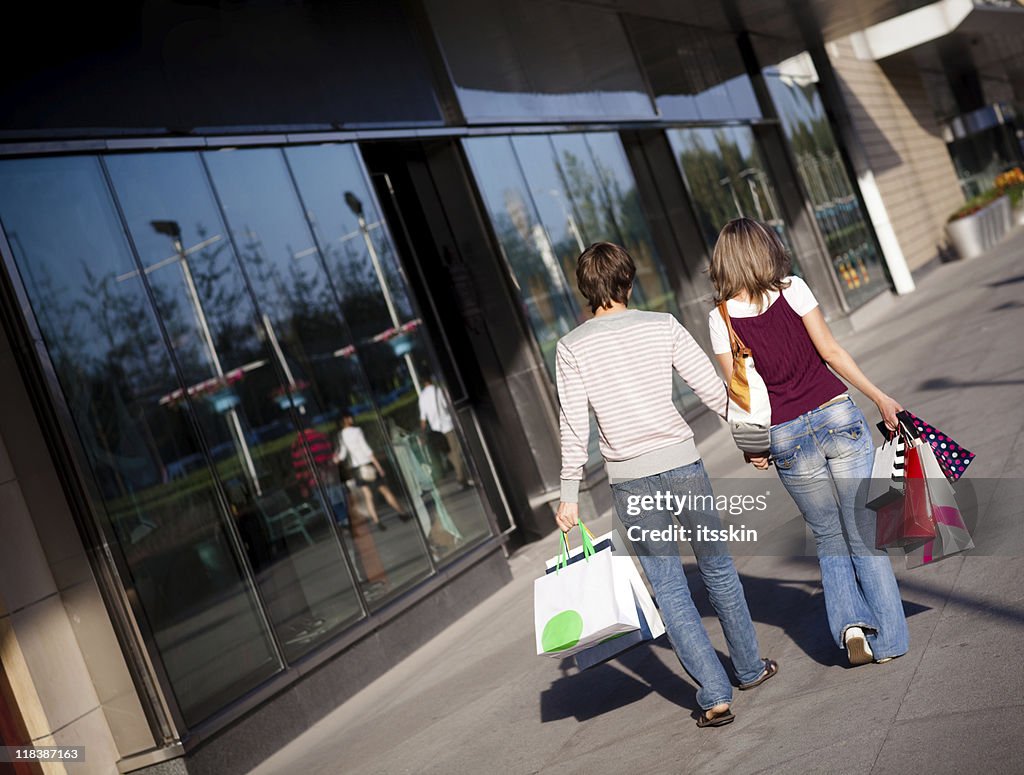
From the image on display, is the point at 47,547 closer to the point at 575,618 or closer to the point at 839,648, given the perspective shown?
the point at 575,618

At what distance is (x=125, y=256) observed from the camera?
307 inches

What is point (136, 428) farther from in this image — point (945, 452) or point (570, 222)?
point (570, 222)

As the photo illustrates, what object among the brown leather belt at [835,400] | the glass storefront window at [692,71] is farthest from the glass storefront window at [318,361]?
the glass storefront window at [692,71]

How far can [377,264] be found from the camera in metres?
10.4

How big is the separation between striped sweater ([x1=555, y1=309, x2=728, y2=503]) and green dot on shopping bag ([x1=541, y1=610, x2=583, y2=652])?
1.58ft

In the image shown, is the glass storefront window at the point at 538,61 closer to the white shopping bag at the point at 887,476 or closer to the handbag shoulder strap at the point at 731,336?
the handbag shoulder strap at the point at 731,336

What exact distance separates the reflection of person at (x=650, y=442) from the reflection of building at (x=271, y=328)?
4.76 ft

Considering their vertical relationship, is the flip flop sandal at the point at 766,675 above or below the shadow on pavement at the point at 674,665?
above

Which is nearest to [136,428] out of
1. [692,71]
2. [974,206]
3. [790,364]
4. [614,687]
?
[614,687]

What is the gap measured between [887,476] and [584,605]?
1.38 metres

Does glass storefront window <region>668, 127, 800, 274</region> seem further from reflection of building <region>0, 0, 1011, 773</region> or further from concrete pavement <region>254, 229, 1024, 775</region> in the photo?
concrete pavement <region>254, 229, 1024, 775</region>

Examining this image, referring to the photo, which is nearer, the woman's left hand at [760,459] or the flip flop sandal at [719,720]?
the flip flop sandal at [719,720]

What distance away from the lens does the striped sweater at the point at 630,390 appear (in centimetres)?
508

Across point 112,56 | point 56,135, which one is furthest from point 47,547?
point 112,56
